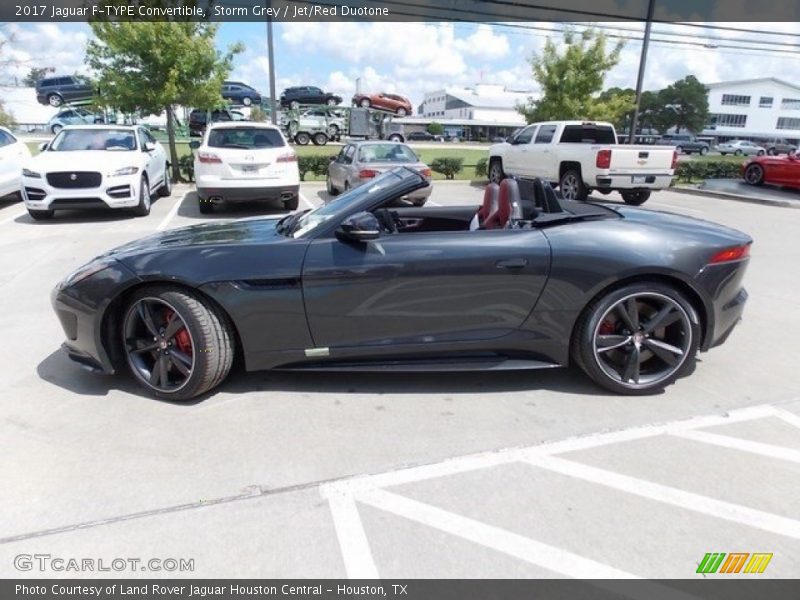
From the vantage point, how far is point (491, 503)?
2.37 m

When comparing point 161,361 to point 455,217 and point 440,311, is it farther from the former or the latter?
point 455,217

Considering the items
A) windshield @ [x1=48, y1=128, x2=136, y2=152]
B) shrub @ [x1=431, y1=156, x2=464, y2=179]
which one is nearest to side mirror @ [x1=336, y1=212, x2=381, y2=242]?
windshield @ [x1=48, y1=128, x2=136, y2=152]

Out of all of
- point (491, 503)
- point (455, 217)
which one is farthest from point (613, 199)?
point (491, 503)

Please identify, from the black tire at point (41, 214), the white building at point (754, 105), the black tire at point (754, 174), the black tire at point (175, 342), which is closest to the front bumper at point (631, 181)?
the black tire at point (754, 174)

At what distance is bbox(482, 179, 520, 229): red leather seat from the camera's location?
3566 millimetres

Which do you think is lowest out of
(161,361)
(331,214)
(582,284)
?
(161,361)

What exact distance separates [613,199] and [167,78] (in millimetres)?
12224

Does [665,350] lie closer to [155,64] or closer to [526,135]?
[526,135]

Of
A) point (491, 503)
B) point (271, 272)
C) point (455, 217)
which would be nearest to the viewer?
point (491, 503)

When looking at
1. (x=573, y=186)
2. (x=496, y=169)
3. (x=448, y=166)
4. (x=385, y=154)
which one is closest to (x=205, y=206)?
(x=385, y=154)

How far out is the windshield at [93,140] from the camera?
978 centimetres

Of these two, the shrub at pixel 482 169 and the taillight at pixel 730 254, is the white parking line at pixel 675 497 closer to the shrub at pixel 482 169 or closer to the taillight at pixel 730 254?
the taillight at pixel 730 254

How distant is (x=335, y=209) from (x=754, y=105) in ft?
388

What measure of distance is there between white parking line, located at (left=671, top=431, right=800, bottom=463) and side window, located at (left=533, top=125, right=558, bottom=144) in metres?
11.7
